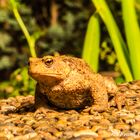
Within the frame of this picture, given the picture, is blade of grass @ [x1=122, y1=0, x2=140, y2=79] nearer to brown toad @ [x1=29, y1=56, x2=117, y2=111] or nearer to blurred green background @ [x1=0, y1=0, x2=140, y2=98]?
blurred green background @ [x1=0, y1=0, x2=140, y2=98]

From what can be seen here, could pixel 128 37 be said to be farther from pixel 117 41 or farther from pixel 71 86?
pixel 71 86

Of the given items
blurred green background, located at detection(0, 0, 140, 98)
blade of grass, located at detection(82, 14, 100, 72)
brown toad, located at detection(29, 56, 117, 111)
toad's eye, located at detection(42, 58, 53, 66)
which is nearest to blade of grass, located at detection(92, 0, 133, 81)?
blade of grass, located at detection(82, 14, 100, 72)

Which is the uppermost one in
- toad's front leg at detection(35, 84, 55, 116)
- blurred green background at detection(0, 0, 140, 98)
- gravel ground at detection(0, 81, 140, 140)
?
blurred green background at detection(0, 0, 140, 98)

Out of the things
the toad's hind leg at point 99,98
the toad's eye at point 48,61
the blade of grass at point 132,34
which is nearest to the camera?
the toad's eye at point 48,61

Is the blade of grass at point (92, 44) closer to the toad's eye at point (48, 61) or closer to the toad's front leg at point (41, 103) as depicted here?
the toad's front leg at point (41, 103)

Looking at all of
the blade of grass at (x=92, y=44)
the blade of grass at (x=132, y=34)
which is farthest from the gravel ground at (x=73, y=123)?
the blade of grass at (x=92, y=44)

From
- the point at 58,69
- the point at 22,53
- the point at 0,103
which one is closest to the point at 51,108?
the point at 58,69
